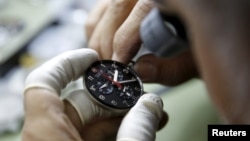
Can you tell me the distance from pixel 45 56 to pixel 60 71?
78 cm

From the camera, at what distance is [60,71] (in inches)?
26.6

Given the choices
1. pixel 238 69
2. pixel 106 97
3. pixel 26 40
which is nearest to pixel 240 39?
pixel 238 69

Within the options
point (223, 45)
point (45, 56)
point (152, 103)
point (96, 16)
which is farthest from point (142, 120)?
point (45, 56)

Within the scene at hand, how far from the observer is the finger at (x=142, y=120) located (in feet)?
1.96

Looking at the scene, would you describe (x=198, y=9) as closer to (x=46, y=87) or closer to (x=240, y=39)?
(x=240, y=39)

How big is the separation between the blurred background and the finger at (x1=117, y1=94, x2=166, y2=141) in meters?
0.28

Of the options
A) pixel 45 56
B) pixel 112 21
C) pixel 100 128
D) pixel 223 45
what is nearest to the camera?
pixel 223 45

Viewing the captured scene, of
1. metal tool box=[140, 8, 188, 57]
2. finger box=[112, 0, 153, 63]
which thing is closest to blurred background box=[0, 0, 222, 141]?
finger box=[112, 0, 153, 63]

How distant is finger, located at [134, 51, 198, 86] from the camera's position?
30.4 inches

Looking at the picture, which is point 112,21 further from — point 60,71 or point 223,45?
point 223,45

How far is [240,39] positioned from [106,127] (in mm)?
397

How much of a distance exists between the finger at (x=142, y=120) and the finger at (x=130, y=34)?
0.43 ft

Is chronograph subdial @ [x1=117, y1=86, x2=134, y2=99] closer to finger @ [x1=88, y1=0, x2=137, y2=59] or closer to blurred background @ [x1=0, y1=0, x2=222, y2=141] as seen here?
finger @ [x1=88, y1=0, x2=137, y2=59]

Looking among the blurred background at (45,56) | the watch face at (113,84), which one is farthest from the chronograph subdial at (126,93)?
the blurred background at (45,56)
